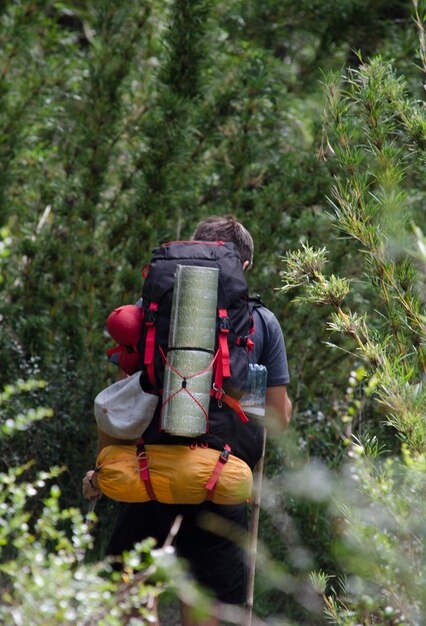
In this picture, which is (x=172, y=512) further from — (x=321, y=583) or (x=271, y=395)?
(x=321, y=583)

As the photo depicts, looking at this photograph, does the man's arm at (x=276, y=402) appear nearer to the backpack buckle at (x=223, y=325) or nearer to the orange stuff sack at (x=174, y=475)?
the orange stuff sack at (x=174, y=475)

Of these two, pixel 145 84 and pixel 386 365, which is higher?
pixel 145 84

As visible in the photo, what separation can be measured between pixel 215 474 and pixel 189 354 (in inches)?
17.6

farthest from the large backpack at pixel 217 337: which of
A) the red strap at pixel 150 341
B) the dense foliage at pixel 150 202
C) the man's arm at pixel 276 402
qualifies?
the dense foliage at pixel 150 202

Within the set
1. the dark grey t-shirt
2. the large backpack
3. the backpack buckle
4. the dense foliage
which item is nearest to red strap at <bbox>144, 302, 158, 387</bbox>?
the large backpack

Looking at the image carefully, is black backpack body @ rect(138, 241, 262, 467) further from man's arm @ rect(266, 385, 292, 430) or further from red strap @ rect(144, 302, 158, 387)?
man's arm @ rect(266, 385, 292, 430)

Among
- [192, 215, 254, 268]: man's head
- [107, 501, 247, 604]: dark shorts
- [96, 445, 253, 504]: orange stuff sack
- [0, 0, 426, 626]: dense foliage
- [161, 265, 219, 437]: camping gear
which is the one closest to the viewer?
[161, 265, 219, 437]: camping gear

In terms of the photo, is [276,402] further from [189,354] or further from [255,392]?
[189,354]

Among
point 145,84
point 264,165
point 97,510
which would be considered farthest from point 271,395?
point 145,84

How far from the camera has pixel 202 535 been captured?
363 cm

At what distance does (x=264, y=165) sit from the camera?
20.0 ft

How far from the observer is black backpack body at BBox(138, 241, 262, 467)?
134 inches

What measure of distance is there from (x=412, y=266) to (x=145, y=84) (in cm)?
377

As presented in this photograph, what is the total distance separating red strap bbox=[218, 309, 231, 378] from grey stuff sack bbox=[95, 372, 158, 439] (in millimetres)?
269
